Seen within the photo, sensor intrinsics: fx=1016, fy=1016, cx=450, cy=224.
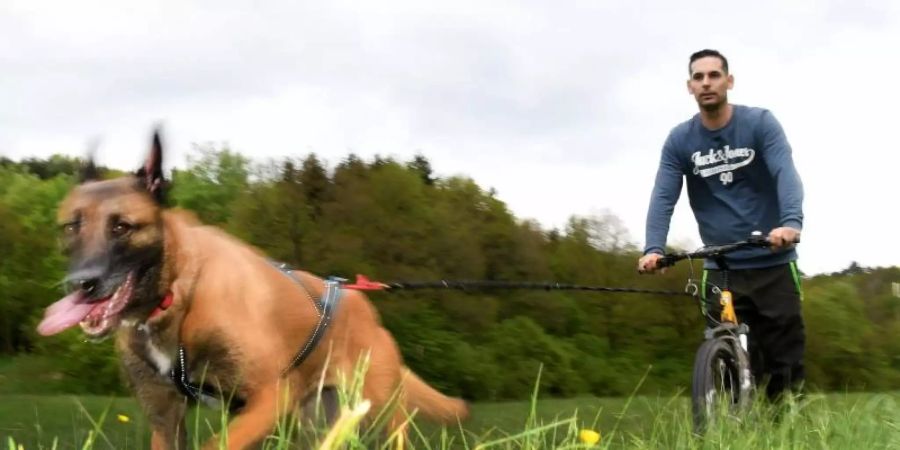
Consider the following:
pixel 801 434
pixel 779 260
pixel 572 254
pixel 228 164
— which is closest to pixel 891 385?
pixel 572 254

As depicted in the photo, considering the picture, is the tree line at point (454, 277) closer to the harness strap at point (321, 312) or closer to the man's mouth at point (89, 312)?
the harness strap at point (321, 312)

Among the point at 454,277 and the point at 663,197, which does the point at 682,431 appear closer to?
the point at 663,197

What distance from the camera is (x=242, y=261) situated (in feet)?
11.3

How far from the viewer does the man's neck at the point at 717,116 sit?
4727 millimetres

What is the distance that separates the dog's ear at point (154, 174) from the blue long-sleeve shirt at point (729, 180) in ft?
8.23

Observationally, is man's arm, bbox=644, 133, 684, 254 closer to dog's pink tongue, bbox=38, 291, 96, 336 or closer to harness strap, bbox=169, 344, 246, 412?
harness strap, bbox=169, 344, 246, 412

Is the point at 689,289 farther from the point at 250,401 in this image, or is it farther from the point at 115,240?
the point at 115,240

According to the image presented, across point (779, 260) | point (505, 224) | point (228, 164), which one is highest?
point (228, 164)

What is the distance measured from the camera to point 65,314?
2.93m

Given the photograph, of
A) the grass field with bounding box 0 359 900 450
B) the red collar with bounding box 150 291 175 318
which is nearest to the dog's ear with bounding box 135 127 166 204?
the red collar with bounding box 150 291 175 318

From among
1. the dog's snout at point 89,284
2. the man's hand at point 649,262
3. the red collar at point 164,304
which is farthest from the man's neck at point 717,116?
the dog's snout at point 89,284

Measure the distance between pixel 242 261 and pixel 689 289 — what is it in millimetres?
2399

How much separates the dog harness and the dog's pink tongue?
13.7 inches

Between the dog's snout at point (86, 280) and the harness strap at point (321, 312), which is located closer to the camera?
the dog's snout at point (86, 280)
